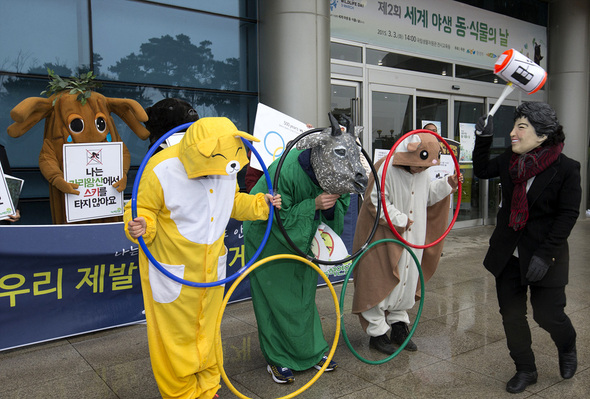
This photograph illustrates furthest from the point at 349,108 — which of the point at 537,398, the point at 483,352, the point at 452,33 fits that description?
the point at 537,398

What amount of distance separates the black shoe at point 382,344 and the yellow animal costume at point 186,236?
148 centimetres

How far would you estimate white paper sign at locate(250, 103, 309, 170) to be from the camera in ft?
12.9

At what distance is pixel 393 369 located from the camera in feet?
11.3

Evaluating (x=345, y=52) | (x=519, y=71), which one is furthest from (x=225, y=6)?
(x=519, y=71)

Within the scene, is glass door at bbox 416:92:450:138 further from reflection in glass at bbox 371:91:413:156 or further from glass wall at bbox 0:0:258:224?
glass wall at bbox 0:0:258:224

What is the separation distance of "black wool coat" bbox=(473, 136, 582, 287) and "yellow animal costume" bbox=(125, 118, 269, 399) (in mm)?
1767

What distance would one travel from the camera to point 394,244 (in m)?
3.58

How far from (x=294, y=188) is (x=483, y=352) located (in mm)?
1999

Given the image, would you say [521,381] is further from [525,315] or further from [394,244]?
[394,244]

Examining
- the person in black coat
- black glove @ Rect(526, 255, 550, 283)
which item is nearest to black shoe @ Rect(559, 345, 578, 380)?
the person in black coat

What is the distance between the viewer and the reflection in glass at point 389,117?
8254mm

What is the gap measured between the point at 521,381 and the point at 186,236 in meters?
2.29

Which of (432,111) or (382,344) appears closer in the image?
(382,344)

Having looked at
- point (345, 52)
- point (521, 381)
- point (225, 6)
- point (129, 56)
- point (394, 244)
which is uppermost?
point (225, 6)
